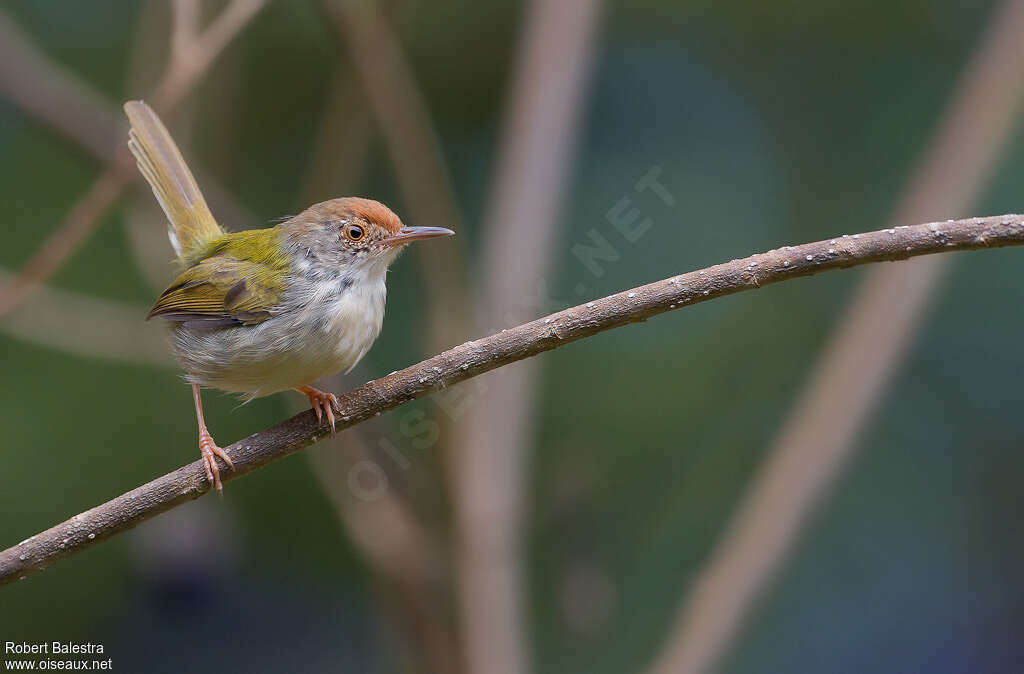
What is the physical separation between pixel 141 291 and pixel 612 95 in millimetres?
3133

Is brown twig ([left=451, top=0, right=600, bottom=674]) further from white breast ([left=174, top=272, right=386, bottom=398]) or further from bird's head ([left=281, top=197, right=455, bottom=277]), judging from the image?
white breast ([left=174, top=272, right=386, bottom=398])

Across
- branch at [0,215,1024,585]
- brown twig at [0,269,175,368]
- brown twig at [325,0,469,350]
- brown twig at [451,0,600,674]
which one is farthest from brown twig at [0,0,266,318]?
brown twig at [451,0,600,674]

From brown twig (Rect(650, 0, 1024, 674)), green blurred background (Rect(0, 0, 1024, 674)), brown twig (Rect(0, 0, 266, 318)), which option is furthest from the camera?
green blurred background (Rect(0, 0, 1024, 674))

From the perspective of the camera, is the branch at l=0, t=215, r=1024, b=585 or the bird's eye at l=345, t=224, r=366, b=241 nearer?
the branch at l=0, t=215, r=1024, b=585

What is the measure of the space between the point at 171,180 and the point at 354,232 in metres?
0.99

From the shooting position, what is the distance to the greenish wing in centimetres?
299

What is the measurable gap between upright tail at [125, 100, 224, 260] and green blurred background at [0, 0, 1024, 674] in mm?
968

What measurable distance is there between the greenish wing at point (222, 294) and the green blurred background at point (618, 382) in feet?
4.46

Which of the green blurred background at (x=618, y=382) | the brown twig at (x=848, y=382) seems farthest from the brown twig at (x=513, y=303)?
the brown twig at (x=848, y=382)

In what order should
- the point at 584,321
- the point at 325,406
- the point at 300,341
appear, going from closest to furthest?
the point at 584,321, the point at 325,406, the point at 300,341

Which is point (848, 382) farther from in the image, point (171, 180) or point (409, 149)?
point (171, 180)

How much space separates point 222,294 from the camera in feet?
10.3

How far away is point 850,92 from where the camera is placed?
6.01 meters

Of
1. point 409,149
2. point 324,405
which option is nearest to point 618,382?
point 409,149
